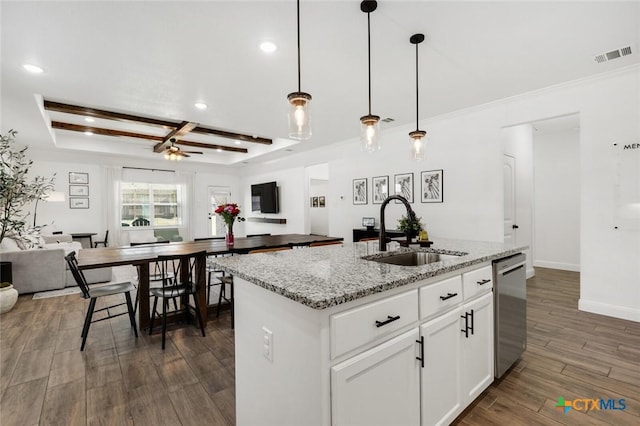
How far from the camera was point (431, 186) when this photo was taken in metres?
4.88

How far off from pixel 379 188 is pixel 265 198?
160 inches

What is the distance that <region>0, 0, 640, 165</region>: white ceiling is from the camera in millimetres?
2164

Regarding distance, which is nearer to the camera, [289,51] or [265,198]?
[289,51]

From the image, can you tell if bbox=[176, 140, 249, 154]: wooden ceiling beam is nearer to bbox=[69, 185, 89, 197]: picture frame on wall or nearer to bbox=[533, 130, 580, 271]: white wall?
bbox=[69, 185, 89, 197]: picture frame on wall

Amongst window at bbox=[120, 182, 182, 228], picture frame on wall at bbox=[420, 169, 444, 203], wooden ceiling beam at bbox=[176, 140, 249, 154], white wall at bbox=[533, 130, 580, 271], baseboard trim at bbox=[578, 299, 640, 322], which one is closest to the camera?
baseboard trim at bbox=[578, 299, 640, 322]

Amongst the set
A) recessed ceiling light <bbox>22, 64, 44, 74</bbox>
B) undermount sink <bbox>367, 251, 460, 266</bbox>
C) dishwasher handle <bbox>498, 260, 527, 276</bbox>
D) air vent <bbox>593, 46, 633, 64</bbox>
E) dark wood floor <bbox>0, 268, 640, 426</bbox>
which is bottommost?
dark wood floor <bbox>0, 268, 640, 426</bbox>

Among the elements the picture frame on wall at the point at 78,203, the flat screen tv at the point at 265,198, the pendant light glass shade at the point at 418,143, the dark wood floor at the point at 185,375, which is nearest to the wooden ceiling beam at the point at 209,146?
the flat screen tv at the point at 265,198

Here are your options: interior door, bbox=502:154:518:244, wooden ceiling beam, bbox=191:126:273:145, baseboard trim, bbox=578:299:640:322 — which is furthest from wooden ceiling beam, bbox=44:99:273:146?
baseboard trim, bbox=578:299:640:322

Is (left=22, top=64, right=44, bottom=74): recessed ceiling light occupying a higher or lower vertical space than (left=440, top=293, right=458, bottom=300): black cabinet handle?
higher

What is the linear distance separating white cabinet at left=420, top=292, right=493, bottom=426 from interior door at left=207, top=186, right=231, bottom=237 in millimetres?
8469

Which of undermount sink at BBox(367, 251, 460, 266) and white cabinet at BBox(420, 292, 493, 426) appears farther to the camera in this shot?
undermount sink at BBox(367, 251, 460, 266)

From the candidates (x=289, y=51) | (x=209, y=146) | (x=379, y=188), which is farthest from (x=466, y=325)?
(x=209, y=146)

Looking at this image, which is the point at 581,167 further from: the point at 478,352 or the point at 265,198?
the point at 265,198

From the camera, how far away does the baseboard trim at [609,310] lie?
3.15 meters
